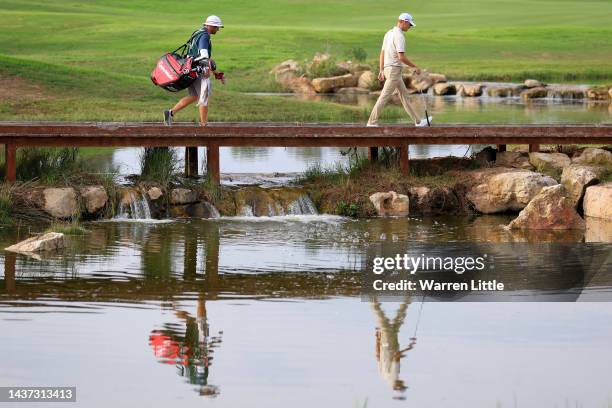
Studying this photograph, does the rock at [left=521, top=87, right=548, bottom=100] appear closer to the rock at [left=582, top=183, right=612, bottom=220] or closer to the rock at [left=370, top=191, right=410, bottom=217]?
the rock at [left=582, top=183, right=612, bottom=220]

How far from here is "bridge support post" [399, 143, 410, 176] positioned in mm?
22594

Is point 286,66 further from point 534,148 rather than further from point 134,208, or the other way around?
point 134,208

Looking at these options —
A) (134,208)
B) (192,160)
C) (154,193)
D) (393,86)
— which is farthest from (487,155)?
(134,208)

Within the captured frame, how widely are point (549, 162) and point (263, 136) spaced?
498 centimetres

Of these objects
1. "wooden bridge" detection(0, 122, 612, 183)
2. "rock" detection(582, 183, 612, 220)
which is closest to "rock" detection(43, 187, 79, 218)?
"wooden bridge" detection(0, 122, 612, 183)

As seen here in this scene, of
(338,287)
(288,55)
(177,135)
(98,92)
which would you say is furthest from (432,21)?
(338,287)

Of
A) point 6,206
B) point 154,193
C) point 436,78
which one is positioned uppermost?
point 436,78

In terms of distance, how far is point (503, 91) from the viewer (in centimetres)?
5425

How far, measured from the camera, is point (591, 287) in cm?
1544

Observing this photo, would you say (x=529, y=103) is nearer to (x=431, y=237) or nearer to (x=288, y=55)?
(x=288, y=55)

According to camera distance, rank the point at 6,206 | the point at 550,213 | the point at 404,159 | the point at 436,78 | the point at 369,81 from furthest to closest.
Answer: the point at 436,78, the point at 369,81, the point at 404,159, the point at 550,213, the point at 6,206

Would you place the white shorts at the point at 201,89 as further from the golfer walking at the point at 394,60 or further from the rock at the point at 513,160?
the rock at the point at 513,160

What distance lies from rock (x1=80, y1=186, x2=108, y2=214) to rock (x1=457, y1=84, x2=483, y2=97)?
34602 mm

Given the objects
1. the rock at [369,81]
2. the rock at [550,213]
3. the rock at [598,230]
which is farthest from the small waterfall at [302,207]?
the rock at [369,81]
